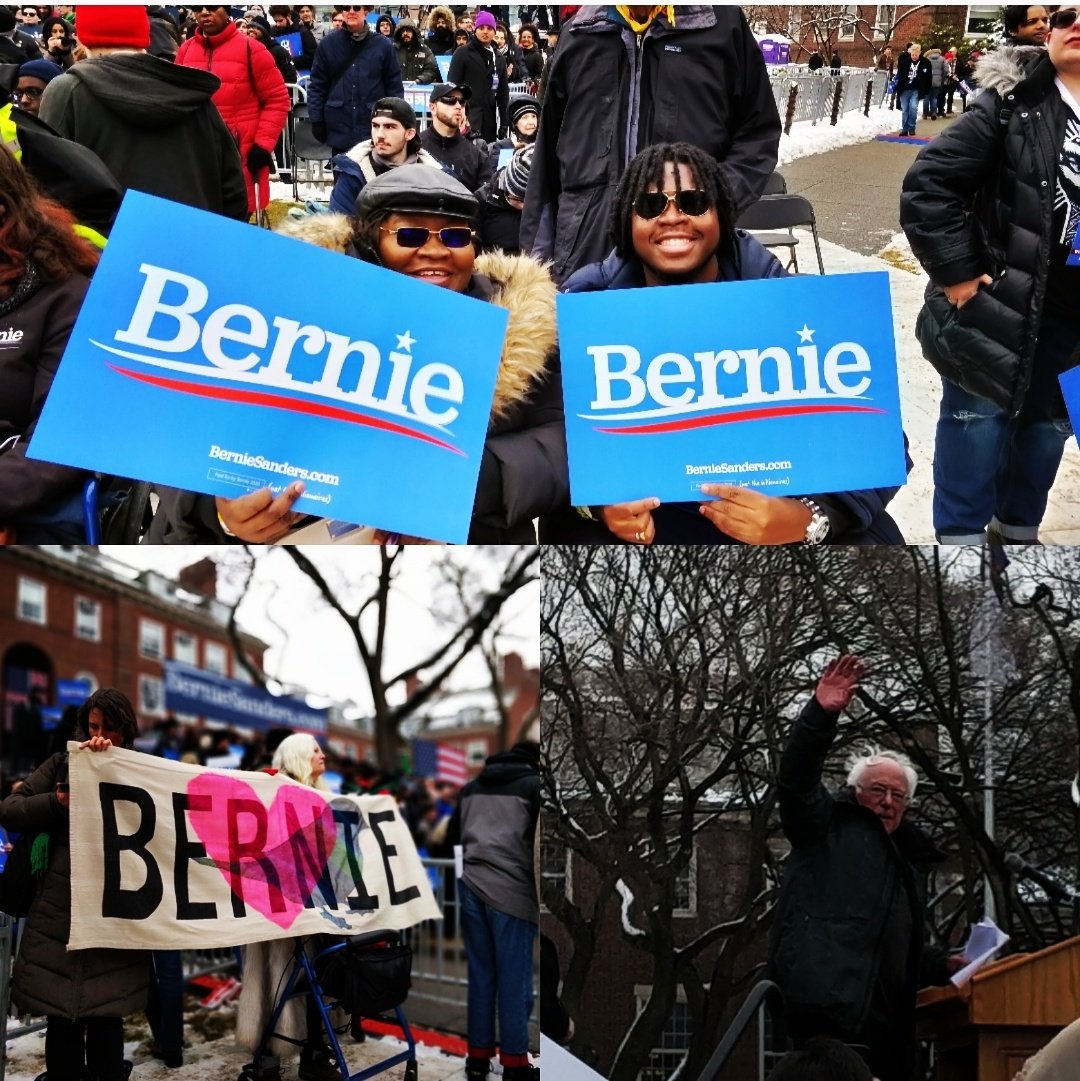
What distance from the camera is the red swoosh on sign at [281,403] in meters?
3.17

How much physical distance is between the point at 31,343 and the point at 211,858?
5.20 feet

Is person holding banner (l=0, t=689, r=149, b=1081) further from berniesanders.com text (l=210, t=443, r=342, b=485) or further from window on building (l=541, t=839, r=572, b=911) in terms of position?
window on building (l=541, t=839, r=572, b=911)

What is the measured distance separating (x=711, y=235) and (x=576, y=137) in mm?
1927

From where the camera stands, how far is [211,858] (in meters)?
4.09

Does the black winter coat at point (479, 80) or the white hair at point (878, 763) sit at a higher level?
the black winter coat at point (479, 80)

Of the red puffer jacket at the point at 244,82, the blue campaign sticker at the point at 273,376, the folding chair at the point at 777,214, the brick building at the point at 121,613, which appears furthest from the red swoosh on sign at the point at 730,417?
the red puffer jacket at the point at 244,82

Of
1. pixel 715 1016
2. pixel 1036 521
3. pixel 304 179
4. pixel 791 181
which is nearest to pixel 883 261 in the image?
pixel 791 181

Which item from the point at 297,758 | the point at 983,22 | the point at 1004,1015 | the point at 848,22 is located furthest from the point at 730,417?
the point at 848,22

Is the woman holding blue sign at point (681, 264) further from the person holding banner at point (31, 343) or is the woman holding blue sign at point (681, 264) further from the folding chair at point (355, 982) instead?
the folding chair at point (355, 982)

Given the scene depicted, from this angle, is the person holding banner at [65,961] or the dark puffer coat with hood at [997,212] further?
the dark puffer coat with hood at [997,212]

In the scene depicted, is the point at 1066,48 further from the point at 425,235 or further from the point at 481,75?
the point at 481,75

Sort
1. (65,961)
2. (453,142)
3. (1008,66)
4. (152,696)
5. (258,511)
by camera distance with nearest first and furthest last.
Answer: (258,511)
(65,961)
(1008,66)
(453,142)
(152,696)

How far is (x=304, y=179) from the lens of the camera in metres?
13.2

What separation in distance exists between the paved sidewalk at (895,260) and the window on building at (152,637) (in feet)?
13.6
